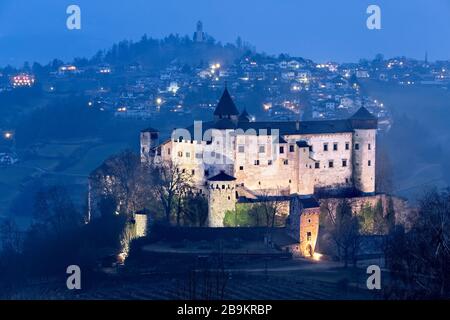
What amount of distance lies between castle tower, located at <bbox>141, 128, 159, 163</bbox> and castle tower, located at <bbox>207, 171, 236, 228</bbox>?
5206 millimetres

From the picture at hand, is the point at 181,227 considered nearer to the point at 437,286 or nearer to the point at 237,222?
the point at 237,222

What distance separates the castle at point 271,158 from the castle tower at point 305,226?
5cm

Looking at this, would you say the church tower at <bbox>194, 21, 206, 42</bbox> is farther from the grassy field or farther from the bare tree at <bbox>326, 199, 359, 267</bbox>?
the bare tree at <bbox>326, 199, 359, 267</bbox>

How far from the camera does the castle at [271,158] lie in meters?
38.9

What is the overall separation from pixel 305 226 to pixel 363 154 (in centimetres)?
669

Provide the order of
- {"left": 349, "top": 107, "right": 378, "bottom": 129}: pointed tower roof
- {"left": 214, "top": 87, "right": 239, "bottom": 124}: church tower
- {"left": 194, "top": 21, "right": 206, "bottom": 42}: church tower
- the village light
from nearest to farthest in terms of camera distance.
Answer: the village light, {"left": 214, "top": 87, "right": 239, "bottom": 124}: church tower, {"left": 349, "top": 107, "right": 378, "bottom": 129}: pointed tower roof, {"left": 194, "top": 21, "right": 206, "bottom": 42}: church tower

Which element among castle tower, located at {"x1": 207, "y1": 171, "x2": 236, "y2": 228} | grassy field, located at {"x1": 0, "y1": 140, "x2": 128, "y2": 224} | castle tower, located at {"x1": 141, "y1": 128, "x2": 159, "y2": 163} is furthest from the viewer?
grassy field, located at {"x1": 0, "y1": 140, "x2": 128, "y2": 224}

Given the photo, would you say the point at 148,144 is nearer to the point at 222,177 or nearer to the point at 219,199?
the point at 222,177

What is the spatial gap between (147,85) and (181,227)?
7844cm

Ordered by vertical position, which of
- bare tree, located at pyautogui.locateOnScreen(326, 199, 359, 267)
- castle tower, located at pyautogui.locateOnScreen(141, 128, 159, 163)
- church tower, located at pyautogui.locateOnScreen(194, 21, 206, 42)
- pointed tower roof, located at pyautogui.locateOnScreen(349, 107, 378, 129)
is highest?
church tower, located at pyautogui.locateOnScreen(194, 21, 206, 42)

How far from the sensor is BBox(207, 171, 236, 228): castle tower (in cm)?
3834

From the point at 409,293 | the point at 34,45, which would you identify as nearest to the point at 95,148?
the point at 409,293

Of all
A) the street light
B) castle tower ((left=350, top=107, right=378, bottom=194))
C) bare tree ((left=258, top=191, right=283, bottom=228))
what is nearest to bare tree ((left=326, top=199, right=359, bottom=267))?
bare tree ((left=258, top=191, right=283, bottom=228))


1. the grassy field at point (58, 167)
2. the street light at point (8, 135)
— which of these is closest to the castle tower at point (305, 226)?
the grassy field at point (58, 167)
